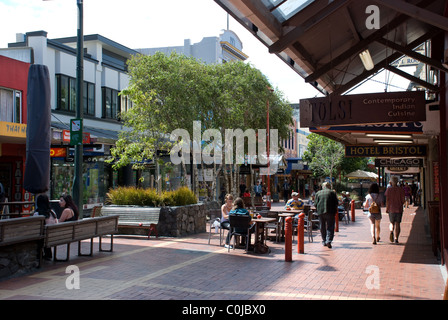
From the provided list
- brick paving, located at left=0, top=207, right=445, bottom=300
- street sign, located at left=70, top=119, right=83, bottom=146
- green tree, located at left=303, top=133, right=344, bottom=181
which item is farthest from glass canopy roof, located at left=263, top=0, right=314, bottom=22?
green tree, located at left=303, top=133, right=344, bottom=181

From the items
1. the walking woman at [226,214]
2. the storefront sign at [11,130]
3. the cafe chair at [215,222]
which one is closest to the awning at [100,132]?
the storefront sign at [11,130]

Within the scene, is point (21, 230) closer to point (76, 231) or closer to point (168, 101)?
point (76, 231)

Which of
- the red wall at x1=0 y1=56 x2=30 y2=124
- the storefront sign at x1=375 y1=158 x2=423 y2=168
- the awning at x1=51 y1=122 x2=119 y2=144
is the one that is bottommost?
the storefront sign at x1=375 y1=158 x2=423 y2=168

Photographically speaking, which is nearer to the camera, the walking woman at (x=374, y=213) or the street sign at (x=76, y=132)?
the walking woman at (x=374, y=213)

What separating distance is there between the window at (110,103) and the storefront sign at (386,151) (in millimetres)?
17637

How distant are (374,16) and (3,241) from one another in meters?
7.62

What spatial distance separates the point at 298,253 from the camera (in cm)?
1124

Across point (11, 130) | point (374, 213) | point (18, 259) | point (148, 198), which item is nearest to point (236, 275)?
point (18, 259)

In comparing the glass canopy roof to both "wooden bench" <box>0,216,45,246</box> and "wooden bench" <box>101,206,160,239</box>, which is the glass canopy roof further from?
"wooden bench" <box>101,206,160,239</box>

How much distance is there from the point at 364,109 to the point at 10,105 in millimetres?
15092

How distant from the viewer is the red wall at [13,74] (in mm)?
17609

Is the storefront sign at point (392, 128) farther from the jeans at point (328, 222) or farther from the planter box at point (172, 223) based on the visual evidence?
the planter box at point (172, 223)

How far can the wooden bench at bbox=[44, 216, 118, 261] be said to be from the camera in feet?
29.3

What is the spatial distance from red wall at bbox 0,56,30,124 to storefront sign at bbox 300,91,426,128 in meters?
13.9
